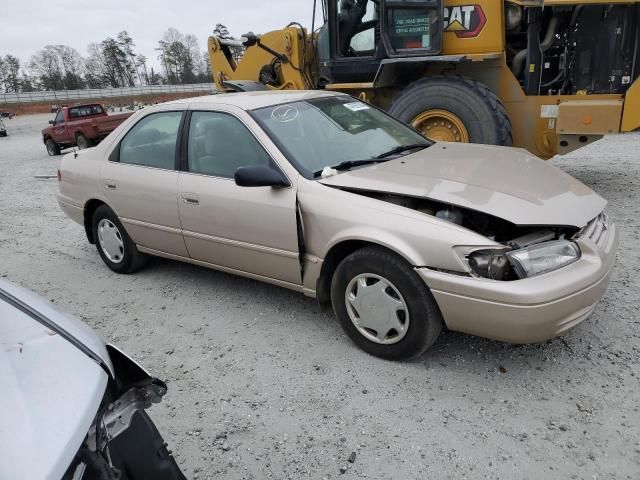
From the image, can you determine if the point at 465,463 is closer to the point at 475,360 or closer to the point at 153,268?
the point at 475,360

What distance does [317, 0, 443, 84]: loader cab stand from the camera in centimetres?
636

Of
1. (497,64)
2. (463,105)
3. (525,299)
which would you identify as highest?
(497,64)

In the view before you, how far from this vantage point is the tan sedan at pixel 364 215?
8.59 feet

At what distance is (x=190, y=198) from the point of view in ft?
12.4

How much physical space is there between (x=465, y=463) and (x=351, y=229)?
137 centimetres

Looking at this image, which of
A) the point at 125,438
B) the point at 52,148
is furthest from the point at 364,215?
the point at 52,148

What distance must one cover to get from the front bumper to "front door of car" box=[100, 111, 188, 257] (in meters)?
2.20

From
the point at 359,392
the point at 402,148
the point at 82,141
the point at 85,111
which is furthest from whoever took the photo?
the point at 85,111

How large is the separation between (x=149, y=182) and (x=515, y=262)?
2892mm

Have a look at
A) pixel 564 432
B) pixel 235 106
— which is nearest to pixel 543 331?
pixel 564 432

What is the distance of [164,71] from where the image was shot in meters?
77.8

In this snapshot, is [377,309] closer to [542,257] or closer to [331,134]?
[542,257]

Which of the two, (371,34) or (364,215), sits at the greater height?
(371,34)

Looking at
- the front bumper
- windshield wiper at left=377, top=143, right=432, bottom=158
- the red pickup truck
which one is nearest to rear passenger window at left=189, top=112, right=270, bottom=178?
windshield wiper at left=377, top=143, right=432, bottom=158
